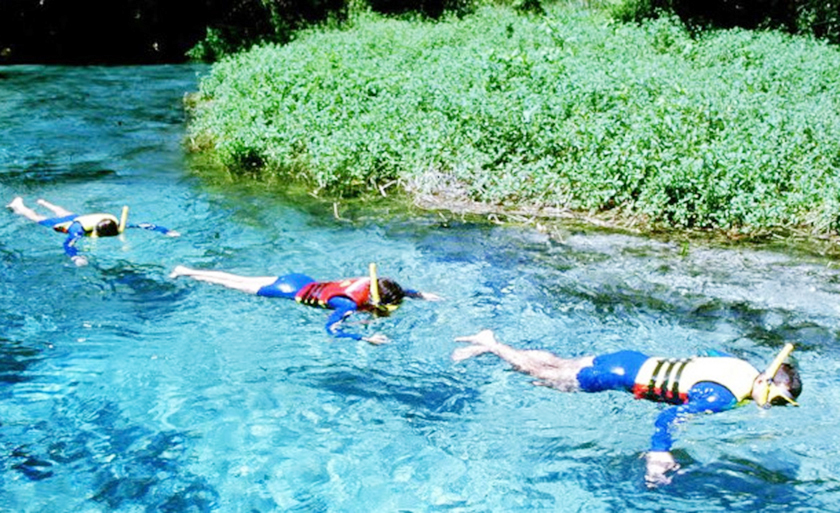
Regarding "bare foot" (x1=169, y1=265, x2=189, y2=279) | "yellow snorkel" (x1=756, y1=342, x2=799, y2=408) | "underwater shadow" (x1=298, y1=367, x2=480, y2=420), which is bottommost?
"underwater shadow" (x1=298, y1=367, x2=480, y2=420)

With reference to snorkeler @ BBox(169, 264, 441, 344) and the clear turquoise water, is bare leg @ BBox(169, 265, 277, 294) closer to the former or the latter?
snorkeler @ BBox(169, 264, 441, 344)

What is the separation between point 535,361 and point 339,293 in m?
1.82

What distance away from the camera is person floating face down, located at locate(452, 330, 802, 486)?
5.17 meters

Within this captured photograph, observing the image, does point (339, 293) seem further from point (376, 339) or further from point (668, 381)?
point (668, 381)

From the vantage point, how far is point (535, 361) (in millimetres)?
6504

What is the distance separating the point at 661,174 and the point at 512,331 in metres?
Result: 3.45

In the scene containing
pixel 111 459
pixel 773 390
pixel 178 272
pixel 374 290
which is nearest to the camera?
pixel 773 390

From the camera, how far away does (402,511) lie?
5.06 metres

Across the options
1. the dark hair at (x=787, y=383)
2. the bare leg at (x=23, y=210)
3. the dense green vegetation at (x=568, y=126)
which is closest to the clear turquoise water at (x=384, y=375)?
the bare leg at (x=23, y=210)

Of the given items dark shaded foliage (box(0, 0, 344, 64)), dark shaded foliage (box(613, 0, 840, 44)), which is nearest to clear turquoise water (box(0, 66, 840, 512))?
dark shaded foliage (box(613, 0, 840, 44))

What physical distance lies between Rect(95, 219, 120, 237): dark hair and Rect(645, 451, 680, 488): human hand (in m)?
6.56

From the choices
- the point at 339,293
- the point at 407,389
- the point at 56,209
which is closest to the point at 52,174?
the point at 56,209

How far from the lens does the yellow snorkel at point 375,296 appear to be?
676 cm

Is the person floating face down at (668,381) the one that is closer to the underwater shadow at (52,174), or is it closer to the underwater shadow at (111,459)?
the underwater shadow at (111,459)
